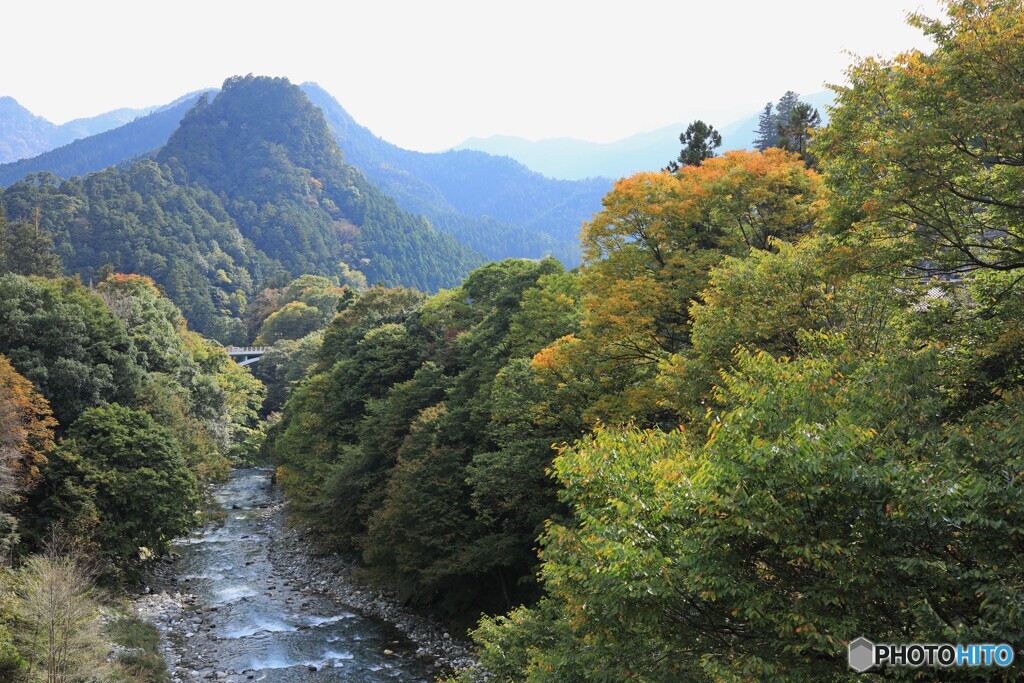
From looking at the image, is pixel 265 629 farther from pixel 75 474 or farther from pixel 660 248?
pixel 660 248

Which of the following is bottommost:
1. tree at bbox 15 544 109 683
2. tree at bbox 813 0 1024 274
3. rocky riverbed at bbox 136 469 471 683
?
rocky riverbed at bbox 136 469 471 683

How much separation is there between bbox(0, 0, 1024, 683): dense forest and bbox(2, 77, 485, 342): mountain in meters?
76.7

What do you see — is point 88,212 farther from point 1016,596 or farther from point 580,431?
point 1016,596

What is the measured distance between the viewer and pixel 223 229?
153 metres

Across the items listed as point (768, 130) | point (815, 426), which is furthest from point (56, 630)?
point (768, 130)

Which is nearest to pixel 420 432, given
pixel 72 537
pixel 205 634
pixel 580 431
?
pixel 580 431

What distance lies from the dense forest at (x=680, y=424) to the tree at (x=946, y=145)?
56 millimetres

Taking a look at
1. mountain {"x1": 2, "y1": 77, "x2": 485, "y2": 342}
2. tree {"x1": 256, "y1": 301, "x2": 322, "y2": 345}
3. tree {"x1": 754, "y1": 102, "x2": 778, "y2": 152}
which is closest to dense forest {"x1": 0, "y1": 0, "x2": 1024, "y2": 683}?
tree {"x1": 754, "y1": 102, "x2": 778, "y2": 152}

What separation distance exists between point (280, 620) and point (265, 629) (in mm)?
1104

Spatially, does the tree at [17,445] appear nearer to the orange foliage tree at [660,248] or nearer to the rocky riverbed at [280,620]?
the rocky riverbed at [280,620]

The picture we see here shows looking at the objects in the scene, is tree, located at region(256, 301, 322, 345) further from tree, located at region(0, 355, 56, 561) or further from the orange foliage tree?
the orange foliage tree

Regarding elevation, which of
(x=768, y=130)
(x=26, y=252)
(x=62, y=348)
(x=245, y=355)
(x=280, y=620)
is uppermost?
(x=26, y=252)

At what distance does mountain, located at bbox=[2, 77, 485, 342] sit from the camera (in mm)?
120312

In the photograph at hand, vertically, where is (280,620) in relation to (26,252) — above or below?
below
